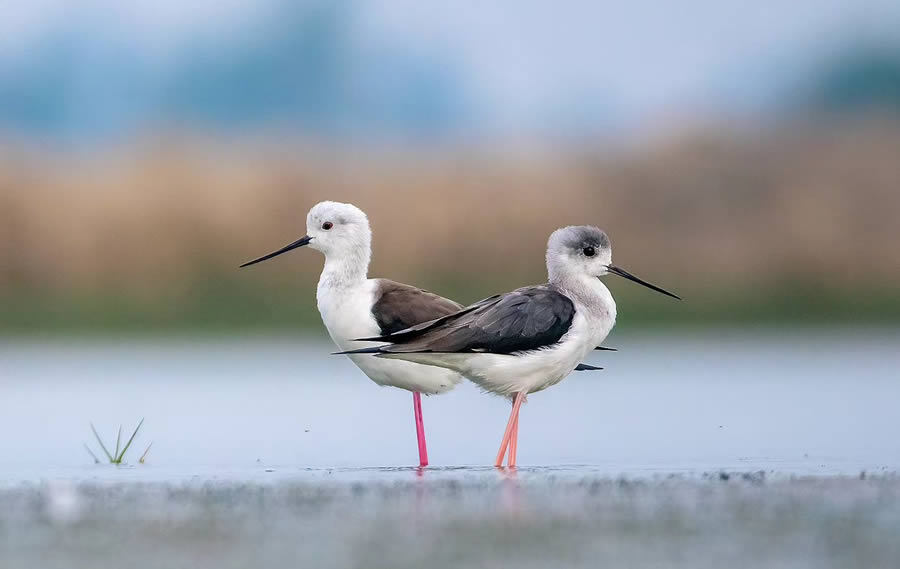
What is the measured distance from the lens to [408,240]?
17031 millimetres

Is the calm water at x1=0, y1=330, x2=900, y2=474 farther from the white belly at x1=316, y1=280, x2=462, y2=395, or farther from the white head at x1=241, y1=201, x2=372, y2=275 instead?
the white head at x1=241, y1=201, x2=372, y2=275

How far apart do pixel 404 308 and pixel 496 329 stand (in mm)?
863

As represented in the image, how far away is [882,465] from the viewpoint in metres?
7.09

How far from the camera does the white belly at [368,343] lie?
791 cm

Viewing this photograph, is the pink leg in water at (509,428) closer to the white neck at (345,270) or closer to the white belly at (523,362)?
the white belly at (523,362)

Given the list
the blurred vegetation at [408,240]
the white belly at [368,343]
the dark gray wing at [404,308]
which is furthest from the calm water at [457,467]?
the blurred vegetation at [408,240]

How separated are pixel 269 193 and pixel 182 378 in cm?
516

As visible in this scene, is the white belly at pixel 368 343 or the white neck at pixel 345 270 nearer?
the white belly at pixel 368 343

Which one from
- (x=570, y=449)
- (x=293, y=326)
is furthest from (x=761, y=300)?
(x=570, y=449)

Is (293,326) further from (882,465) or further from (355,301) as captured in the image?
(882,465)

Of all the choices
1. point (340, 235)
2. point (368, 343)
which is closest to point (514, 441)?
point (368, 343)

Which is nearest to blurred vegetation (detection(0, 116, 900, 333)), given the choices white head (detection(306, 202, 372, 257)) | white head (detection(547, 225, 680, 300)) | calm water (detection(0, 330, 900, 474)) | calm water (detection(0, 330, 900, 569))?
calm water (detection(0, 330, 900, 474))

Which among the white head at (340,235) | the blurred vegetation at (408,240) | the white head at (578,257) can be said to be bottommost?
the white head at (578,257)

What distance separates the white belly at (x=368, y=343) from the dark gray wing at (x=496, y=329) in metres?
0.47
